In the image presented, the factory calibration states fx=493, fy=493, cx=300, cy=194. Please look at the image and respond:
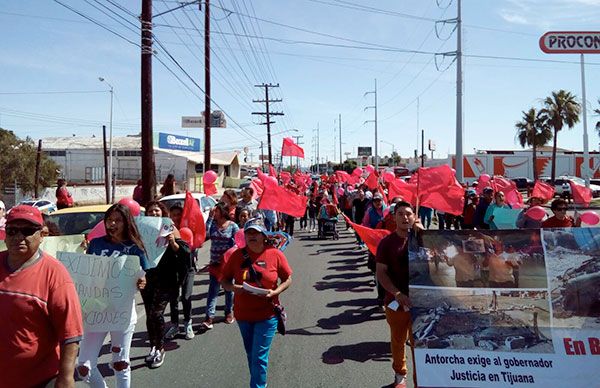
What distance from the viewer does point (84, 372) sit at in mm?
3855

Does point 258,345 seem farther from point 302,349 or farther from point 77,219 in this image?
point 77,219

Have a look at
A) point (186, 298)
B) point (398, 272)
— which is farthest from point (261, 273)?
point (186, 298)

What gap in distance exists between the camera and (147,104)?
12555 mm

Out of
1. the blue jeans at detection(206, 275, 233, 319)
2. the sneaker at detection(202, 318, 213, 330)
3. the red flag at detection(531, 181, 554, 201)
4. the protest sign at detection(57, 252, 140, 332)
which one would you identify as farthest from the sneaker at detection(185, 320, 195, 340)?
the red flag at detection(531, 181, 554, 201)

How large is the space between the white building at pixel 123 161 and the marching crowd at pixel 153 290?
44718mm

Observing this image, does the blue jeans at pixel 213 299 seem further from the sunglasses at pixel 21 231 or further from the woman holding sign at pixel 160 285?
the sunglasses at pixel 21 231

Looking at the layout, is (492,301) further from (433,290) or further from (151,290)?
(151,290)

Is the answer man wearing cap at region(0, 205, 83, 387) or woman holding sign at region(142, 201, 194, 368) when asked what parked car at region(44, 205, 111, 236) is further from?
man wearing cap at region(0, 205, 83, 387)

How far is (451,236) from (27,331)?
2985 mm

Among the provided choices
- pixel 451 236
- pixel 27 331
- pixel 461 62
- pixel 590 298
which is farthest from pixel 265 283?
pixel 461 62

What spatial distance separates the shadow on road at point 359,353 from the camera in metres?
5.46

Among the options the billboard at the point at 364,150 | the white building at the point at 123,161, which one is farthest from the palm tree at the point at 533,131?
the billboard at the point at 364,150

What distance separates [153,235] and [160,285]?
861 mm

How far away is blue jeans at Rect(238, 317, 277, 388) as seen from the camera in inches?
158
